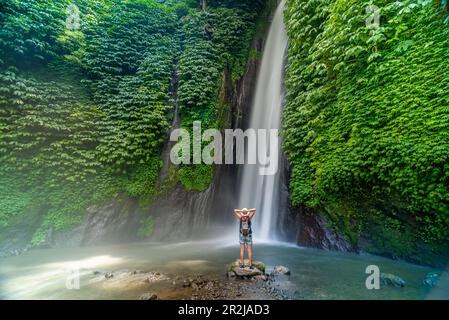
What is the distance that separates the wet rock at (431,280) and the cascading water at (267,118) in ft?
17.7

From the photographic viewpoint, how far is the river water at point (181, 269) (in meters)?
4.38

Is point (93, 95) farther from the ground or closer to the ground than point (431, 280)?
farther from the ground

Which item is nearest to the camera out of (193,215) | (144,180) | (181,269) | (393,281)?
(393,281)

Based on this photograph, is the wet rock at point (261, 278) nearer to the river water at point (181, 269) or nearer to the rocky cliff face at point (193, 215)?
the river water at point (181, 269)

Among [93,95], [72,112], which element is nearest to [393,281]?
[72,112]

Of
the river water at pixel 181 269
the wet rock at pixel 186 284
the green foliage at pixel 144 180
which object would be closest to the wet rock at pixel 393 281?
the river water at pixel 181 269

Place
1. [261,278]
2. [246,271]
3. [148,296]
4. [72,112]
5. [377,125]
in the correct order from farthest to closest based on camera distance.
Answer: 1. [72,112]
2. [377,125]
3. [246,271]
4. [261,278]
5. [148,296]

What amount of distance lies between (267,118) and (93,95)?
8.38m

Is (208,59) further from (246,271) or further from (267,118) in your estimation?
(246,271)

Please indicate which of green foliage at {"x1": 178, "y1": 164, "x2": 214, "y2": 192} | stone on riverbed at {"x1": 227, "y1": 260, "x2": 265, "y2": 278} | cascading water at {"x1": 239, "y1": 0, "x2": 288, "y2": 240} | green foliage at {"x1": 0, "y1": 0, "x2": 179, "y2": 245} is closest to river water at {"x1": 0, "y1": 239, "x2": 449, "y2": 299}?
stone on riverbed at {"x1": 227, "y1": 260, "x2": 265, "y2": 278}

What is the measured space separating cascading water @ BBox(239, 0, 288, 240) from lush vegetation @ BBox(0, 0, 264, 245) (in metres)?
1.54

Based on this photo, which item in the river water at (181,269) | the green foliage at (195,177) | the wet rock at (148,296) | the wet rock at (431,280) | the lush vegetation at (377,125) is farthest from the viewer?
the green foliage at (195,177)

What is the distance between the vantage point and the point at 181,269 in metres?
5.83
